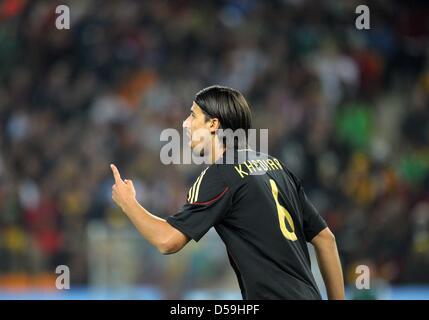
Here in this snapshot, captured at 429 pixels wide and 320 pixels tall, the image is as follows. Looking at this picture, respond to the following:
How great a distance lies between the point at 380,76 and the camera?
1196 cm

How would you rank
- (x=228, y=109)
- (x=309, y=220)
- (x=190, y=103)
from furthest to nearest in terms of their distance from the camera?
(x=190, y=103) → (x=309, y=220) → (x=228, y=109)

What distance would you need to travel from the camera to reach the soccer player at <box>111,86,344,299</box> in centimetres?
373

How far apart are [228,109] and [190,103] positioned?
7493 mm

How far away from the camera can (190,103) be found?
11.4 metres

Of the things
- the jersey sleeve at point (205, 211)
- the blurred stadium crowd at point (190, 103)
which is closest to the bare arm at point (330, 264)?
the jersey sleeve at point (205, 211)

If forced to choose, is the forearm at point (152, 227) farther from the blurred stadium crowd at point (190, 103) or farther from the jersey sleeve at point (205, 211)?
the blurred stadium crowd at point (190, 103)

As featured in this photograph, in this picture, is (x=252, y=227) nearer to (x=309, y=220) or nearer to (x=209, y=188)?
(x=209, y=188)

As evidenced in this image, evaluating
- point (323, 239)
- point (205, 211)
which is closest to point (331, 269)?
point (323, 239)

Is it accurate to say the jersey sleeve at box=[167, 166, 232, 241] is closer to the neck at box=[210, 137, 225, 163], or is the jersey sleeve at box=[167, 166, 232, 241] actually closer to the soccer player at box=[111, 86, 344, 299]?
the soccer player at box=[111, 86, 344, 299]

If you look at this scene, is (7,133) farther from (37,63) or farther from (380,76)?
(380,76)

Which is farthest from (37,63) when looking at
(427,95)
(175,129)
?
(427,95)

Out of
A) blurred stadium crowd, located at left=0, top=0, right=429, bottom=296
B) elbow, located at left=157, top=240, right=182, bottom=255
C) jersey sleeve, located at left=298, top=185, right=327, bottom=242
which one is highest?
blurred stadium crowd, located at left=0, top=0, right=429, bottom=296

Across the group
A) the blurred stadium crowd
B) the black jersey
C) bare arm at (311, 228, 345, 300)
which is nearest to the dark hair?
the black jersey
